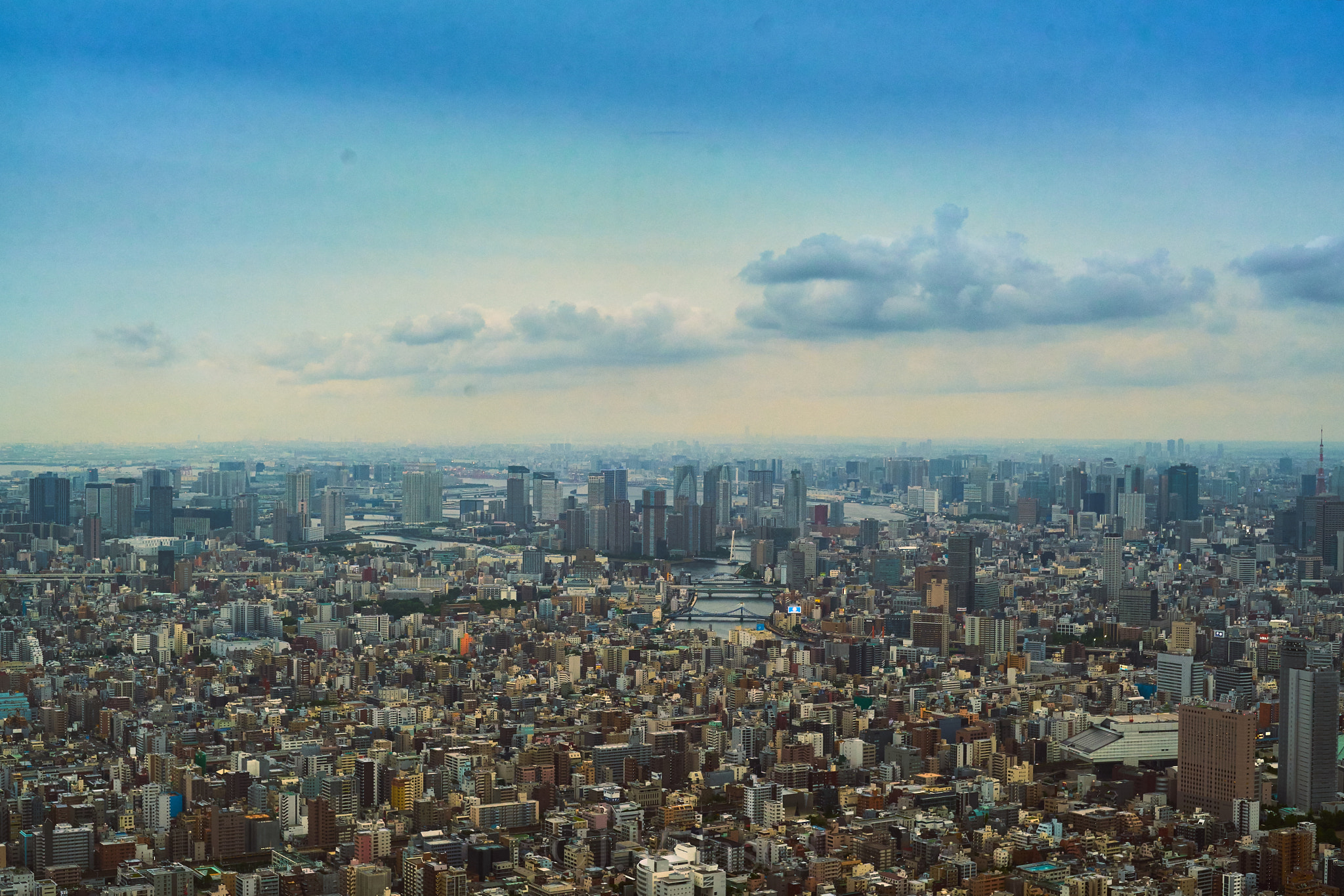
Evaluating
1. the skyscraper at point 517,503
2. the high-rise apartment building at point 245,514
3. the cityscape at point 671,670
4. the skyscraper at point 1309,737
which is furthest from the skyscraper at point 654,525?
the skyscraper at point 1309,737

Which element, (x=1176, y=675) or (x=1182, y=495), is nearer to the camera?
(x=1176, y=675)

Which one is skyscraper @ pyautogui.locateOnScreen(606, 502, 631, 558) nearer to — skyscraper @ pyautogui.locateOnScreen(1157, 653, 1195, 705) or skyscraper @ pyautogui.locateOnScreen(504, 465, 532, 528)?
skyscraper @ pyautogui.locateOnScreen(504, 465, 532, 528)

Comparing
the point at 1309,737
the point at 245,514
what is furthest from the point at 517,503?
the point at 1309,737

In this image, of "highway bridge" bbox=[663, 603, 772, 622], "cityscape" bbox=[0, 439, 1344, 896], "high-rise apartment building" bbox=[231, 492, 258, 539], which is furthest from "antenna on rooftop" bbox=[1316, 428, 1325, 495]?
"high-rise apartment building" bbox=[231, 492, 258, 539]

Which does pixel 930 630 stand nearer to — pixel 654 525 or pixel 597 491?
pixel 597 491

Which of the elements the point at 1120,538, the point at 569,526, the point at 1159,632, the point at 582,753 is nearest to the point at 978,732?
the point at 582,753

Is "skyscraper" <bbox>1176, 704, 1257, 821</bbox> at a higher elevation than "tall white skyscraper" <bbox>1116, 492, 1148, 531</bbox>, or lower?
lower

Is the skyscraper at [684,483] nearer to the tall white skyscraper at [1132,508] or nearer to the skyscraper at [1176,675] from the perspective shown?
the tall white skyscraper at [1132,508]
